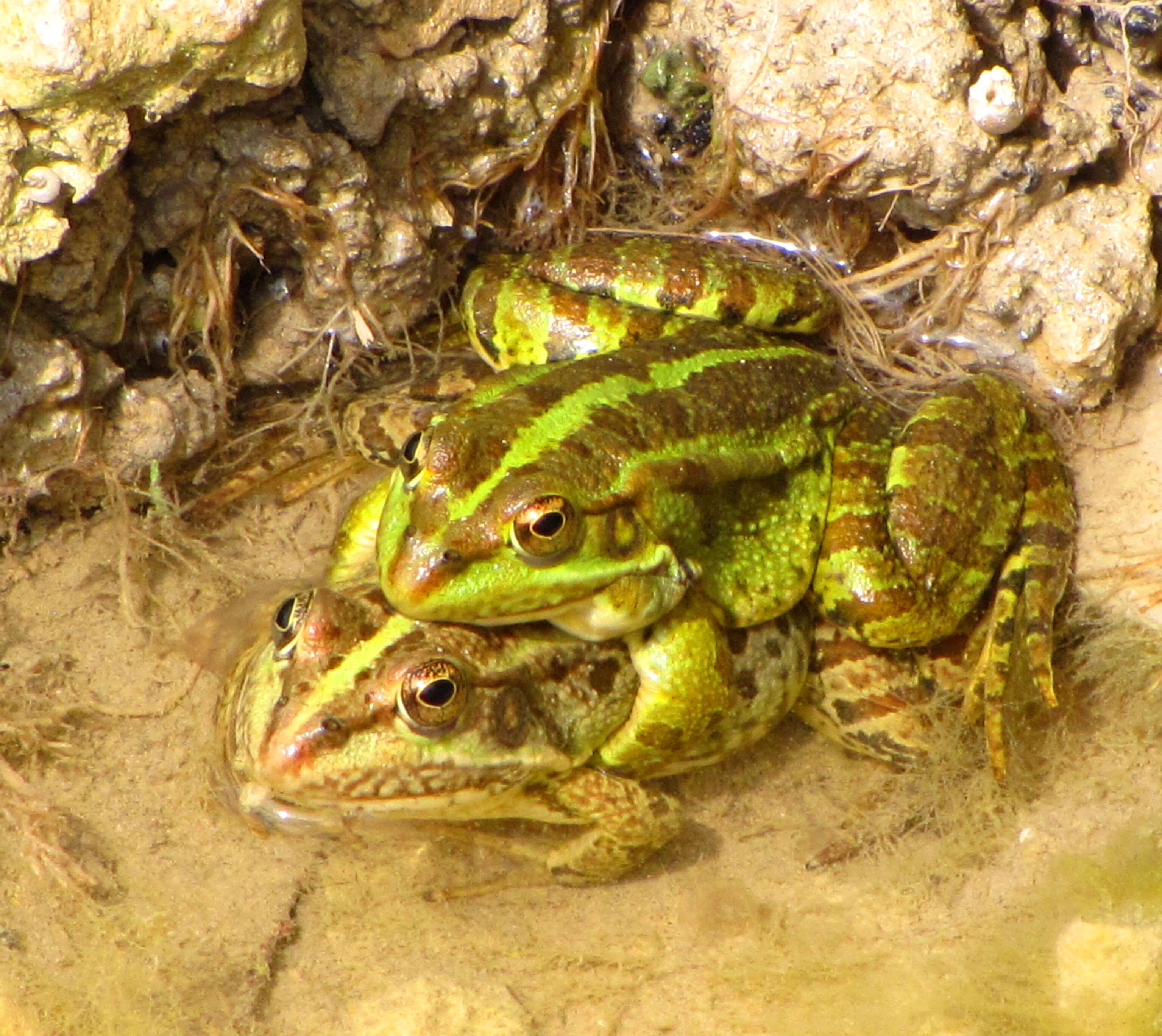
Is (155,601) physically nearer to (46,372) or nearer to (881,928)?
(46,372)

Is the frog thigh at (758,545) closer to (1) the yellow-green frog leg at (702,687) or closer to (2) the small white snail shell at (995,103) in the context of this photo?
(1) the yellow-green frog leg at (702,687)

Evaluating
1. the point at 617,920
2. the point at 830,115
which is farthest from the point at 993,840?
the point at 830,115

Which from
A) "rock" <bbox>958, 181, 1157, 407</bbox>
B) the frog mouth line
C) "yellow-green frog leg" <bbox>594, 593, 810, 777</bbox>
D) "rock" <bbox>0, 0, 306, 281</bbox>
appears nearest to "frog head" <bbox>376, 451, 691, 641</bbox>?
"yellow-green frog leg" <bbox>594, 593, 810, 777</bbox>

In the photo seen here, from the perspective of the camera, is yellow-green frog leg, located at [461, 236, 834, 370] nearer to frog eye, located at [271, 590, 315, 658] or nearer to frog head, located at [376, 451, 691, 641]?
frog head, located at [376, 451, 691, 641]

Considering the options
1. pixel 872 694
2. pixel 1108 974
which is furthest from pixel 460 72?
pixel 1108 974

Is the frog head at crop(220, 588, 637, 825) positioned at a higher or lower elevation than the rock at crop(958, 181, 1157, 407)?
lower

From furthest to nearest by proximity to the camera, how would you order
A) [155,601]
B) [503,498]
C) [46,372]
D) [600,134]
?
1. [600,134]
2. [155,601]
3. [46,372]
4. [503,498]
